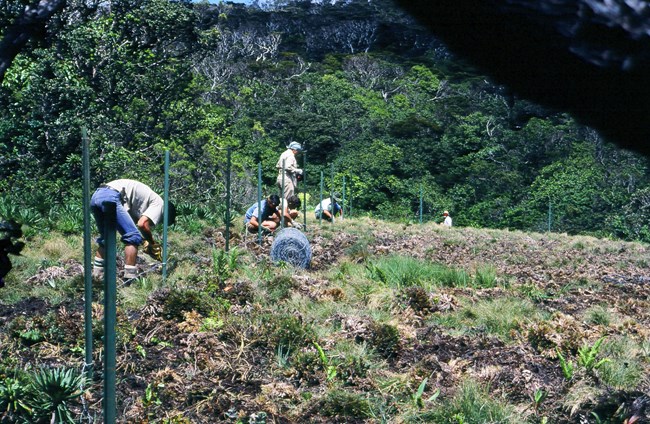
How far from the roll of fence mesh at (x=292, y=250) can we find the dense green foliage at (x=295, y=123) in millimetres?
3139

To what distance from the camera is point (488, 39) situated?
1.14 m

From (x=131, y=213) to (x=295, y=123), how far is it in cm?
3725

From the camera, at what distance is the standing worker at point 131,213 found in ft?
27.0

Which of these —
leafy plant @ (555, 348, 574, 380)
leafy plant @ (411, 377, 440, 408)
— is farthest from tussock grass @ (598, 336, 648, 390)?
leafy plant @ (411, 377, 440, 408)

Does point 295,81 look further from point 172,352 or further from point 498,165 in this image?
point 172,352

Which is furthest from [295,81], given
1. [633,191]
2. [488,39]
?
[488,39]

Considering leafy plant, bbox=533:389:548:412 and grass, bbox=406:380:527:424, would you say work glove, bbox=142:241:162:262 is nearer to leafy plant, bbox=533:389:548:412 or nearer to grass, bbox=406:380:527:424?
grass, bbox=406:380:527:424

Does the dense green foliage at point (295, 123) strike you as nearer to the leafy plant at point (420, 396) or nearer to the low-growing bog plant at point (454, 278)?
the leafy plant at point (420, 396)

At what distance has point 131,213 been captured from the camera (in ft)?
29.6

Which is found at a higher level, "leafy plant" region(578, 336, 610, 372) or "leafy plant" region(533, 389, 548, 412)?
"leafy plant" region(578, 336, 610, 372)

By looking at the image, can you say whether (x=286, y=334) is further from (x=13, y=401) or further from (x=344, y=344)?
(x=13, y=401)

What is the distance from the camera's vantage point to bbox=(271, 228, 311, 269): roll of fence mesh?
10398 mm

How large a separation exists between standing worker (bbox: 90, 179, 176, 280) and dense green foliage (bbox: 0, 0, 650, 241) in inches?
74.9

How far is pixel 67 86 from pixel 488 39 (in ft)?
58.9
